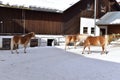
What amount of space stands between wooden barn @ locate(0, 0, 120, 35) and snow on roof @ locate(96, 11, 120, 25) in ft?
2.47

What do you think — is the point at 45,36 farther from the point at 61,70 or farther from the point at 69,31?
the point at 61,70

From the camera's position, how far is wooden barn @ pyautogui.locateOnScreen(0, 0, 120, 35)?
24062 mm

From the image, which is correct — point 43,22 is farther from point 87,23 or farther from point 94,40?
point 94,40

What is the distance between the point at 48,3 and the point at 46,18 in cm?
178

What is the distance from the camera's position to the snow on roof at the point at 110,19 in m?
33.2

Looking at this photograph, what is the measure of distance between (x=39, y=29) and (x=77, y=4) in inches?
271

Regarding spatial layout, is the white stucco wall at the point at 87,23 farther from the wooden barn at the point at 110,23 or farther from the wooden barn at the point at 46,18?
the wooden barn at the point at 110,23

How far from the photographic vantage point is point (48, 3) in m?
28.4

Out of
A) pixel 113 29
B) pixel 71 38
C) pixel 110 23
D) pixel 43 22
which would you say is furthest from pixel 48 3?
pixel 113 29

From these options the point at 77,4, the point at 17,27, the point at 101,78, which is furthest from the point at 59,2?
the point at 101,78

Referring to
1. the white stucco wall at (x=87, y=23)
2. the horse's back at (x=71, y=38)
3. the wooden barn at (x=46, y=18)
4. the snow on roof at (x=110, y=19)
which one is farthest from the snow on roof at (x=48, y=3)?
the snow on roof at (x=110, y=19)

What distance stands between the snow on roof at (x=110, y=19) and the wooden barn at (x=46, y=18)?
2.47ft

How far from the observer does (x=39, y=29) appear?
26844 mm

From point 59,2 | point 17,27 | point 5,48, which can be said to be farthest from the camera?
point 59,2
